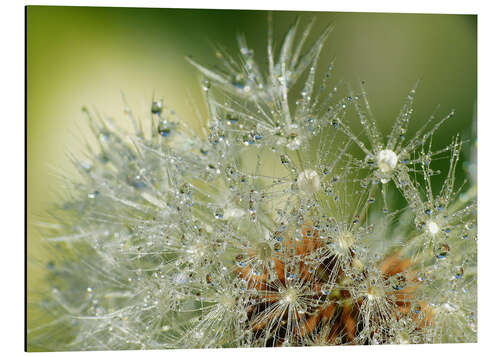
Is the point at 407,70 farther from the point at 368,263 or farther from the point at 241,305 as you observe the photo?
the point at 241,305

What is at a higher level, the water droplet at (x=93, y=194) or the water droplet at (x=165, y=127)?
the water droplet at (x=165, y=127)

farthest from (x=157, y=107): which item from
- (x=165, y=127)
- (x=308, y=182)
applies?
(x=308, y=182)

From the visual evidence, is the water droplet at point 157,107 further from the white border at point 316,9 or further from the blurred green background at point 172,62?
the white border at point 316,9

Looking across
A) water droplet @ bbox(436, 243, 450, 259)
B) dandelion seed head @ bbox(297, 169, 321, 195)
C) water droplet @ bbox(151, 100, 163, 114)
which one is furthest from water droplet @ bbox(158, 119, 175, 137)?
water droplet @ bbox(436, 243, 450, 259)

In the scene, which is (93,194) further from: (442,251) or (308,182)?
(442,251)

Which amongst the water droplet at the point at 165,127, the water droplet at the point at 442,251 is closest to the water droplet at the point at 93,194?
the water droplet at the point at 165,127

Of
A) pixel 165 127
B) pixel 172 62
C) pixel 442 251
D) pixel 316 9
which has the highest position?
pixel 316 9

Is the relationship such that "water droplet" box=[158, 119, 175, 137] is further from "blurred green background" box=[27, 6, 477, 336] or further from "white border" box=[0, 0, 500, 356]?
"white border" box=[0, 0, 500, 356]
